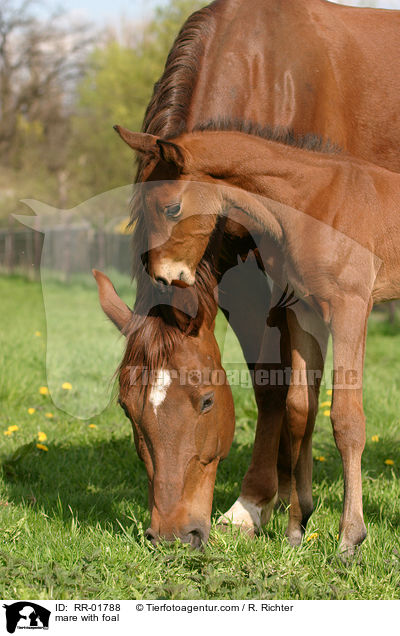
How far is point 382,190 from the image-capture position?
3.03m

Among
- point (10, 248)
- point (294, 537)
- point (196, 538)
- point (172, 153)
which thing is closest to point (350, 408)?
point (294, 537)

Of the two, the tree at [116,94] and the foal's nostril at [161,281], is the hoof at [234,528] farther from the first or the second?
the tree at [116,94]

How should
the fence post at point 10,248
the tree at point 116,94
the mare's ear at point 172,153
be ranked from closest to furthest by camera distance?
the mare's ear at point 172,153, the fence post at point 10,248, the tree at point 116,94

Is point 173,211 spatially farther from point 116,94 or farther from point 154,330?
point 116,94

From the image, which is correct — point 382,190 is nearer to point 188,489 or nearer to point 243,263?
point 243,263

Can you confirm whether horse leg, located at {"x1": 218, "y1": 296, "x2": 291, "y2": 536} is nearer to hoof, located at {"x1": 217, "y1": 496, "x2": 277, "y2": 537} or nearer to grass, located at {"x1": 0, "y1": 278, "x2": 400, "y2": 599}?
hoof, located at {"x1": 217, "y1": 496, "x2": 277, "y2": 537}

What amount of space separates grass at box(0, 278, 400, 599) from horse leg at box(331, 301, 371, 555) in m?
0.14

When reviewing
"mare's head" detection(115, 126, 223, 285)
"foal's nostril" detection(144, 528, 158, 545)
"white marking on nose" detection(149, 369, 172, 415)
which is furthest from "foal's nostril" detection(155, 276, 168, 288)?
"foal's nostril" detection(144, 528, 158, 545)

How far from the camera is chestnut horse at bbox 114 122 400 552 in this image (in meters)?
2.72

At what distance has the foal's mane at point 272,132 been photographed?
9.70 ft

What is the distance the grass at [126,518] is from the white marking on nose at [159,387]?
1.92ft

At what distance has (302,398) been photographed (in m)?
3.13

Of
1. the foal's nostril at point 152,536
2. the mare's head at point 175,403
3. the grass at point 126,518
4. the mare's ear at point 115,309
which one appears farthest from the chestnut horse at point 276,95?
the foal's nostril at point 152,536

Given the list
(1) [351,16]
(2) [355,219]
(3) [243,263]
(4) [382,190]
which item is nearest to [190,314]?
(3) [243,263]
